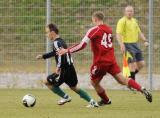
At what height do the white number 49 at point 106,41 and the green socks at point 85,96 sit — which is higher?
the white number 49 at point 106,41

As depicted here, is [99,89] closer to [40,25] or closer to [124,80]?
[124,80]

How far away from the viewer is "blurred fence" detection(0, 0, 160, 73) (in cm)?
2194

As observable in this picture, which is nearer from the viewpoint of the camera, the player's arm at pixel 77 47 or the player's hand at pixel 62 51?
the player's arm at pixel 77 47

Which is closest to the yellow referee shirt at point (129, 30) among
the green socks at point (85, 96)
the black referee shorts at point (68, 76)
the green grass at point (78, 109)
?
the green grass at point (78, 109)

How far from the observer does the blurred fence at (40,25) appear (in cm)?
2194

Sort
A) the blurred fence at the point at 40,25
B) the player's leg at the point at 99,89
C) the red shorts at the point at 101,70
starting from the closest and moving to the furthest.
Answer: the red shorts at the point at 101,70
the player's leg at the point at 99,89
the blurred fence at the point at 40,25

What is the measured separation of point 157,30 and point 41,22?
346 cm

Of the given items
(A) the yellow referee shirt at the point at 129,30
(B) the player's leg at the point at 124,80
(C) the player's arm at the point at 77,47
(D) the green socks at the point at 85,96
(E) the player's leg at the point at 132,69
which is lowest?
(E) the player's leg at the point at 132,69

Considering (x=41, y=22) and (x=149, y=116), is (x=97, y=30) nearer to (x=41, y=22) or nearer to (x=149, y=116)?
(x=149, y=116)

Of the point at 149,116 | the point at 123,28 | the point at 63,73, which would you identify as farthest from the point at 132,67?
the point at 149,116

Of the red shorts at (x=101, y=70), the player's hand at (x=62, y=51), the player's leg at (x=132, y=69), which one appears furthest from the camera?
the player's leg at (x=132, y=69)

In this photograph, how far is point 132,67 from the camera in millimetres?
19062

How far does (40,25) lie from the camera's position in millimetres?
22250

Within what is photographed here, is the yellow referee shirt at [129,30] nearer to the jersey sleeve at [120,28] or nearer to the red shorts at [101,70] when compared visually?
the jersey sleeve at [120,28]
